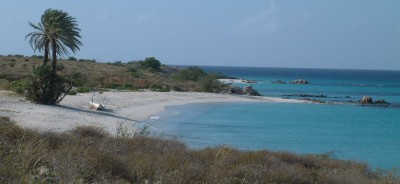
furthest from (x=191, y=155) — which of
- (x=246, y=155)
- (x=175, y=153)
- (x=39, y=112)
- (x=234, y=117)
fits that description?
(x=234, y=117)

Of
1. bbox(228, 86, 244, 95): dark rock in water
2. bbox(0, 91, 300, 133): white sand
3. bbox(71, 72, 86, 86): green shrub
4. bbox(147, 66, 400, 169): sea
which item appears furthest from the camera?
bbox(228, 86, 244, 95): dark rock in water

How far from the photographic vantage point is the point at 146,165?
1039cm

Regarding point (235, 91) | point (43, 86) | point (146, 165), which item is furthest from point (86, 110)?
point (235, 91)

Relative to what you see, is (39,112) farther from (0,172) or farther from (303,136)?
(0,172)

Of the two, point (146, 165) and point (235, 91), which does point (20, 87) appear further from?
point (235, 91)

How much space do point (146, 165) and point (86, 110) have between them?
2276 cm

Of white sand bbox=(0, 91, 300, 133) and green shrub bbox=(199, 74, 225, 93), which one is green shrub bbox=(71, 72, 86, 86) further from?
green shrub bbox=(199, 74, 225, 93)

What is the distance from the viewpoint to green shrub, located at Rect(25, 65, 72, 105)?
103 feet

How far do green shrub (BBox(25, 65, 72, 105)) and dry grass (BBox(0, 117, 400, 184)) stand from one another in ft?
60.9

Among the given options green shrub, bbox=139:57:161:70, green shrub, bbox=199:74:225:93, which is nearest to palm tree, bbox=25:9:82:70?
green shrub, bbox=199:74:225:93

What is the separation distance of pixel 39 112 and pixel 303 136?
13260 millimetres

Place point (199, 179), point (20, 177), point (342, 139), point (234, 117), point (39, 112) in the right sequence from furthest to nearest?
point (234, 117) < point (342, 139) < point (39, 112) < point (199, 179) < point (20, 177)

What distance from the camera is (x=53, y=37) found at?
43062mm

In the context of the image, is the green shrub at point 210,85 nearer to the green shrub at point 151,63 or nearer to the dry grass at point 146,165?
the green shrub at point 151,63
